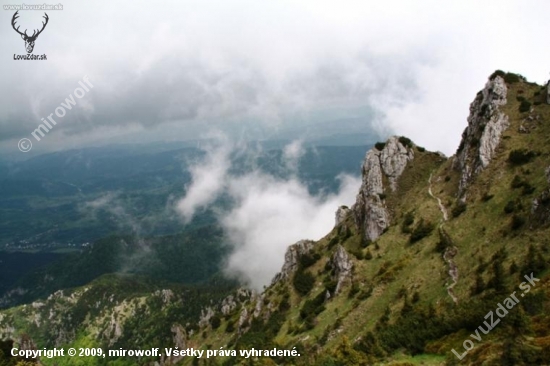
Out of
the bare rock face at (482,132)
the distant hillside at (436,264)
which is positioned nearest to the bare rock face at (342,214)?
the distant hillside at (436,264)

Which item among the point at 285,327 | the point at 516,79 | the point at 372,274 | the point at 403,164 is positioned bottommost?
the point at 285,327

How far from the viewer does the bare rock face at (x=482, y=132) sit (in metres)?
88.2

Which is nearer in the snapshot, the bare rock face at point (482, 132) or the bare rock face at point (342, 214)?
the bare rock face at point (482, 132)

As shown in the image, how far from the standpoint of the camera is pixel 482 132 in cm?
9462

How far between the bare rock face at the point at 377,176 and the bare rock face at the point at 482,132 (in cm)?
1974

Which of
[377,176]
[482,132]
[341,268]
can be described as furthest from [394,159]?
[341,268]

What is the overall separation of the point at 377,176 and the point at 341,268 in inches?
1600

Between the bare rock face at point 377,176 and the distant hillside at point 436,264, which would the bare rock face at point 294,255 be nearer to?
the distant hillside at point 436,264

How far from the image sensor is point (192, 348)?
145500 millimetres

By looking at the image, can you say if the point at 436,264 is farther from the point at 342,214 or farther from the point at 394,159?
the point at 342,214

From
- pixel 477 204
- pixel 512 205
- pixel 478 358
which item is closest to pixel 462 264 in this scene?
pixel 512 205

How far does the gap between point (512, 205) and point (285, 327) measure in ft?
184

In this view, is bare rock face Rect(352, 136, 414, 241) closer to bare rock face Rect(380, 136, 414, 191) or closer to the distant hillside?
bare rock face Rect(380, 136, 414, 191)

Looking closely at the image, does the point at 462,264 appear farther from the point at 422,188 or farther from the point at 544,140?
the point at 422,188
